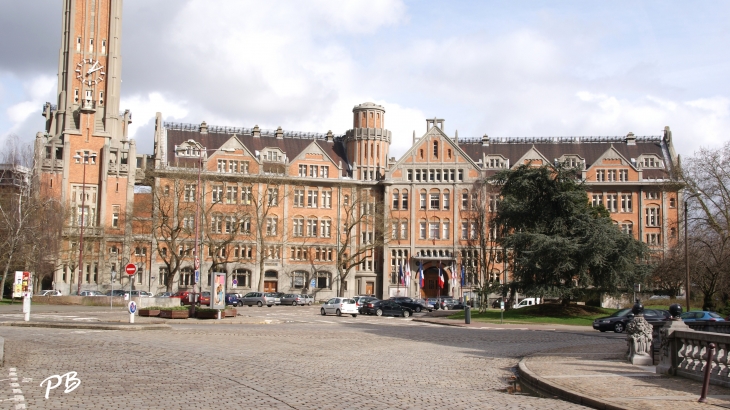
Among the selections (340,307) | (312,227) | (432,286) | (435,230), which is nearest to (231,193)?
(312,227)

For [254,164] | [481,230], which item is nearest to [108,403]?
[481,230]

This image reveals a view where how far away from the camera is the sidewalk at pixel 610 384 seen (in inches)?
556

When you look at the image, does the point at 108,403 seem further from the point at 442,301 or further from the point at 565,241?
the point at 442,301

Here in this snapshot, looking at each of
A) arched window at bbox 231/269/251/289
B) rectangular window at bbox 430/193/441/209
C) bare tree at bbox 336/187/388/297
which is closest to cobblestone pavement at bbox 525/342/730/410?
bare tree at bbox 336/187/388/297

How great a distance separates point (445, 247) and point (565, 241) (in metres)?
39.1

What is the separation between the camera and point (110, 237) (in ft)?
270

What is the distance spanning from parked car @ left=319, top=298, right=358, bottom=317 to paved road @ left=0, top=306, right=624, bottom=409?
25061 mm

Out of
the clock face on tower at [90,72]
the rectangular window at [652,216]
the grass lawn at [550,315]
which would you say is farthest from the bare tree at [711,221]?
the clock face on tower at [90,72]

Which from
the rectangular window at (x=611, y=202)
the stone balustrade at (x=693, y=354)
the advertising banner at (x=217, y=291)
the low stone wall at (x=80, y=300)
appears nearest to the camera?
the stone balustrade at (x=693, y=354)

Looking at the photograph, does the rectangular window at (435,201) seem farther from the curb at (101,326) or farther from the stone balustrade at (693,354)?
the stone balustrade at (693,354)

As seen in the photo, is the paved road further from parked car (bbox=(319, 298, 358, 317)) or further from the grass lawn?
parked car (bbox=(319, 298, 358, 317))

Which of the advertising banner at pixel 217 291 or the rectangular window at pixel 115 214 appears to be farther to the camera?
the rectangular window at pixel 115 214

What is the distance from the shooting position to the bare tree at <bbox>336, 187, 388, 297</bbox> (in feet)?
278

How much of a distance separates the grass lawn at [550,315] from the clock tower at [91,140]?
4179 cm
